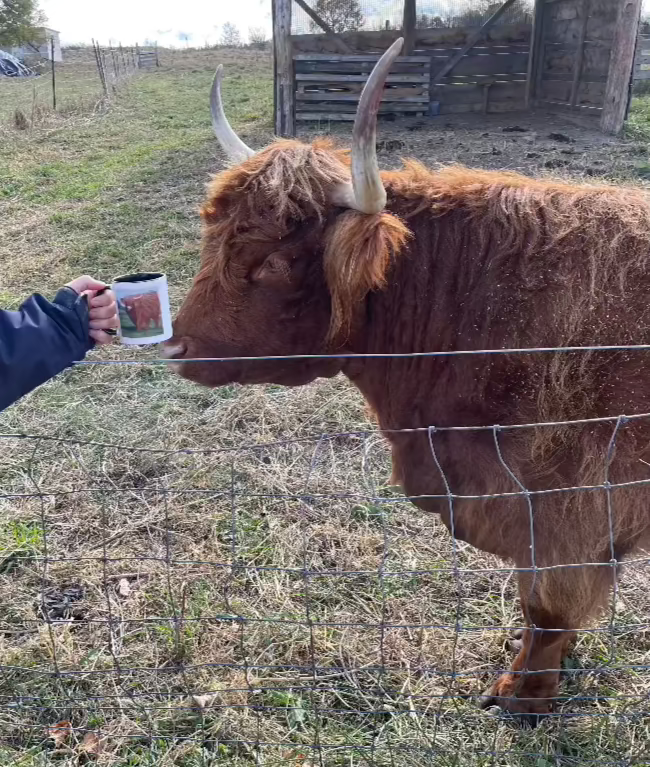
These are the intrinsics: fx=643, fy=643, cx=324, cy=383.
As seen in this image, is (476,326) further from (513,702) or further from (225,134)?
(513,702)

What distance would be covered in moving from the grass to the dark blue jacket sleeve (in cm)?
49

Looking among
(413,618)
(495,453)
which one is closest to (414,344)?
(495,453)

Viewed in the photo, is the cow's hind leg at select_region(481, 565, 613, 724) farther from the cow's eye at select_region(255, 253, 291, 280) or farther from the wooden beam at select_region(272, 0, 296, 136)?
the wooden beam at select_region(272, 0, 296, 136)

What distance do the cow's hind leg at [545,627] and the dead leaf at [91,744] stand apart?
1.46 m

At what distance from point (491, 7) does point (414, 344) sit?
14950 millimetres

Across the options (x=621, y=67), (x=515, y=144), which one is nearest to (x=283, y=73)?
(x=515, y=144)

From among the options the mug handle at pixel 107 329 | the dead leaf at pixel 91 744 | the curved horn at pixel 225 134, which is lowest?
the dead leaf at pixel 91 744

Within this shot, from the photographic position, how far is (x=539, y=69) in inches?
573

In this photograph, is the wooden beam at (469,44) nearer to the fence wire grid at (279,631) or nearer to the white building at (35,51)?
the fence wire grid at (279,631)

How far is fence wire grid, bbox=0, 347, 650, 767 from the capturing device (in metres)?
2.33

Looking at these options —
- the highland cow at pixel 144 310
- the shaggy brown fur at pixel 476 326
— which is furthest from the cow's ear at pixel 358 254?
the highland cow at pixel 144 310

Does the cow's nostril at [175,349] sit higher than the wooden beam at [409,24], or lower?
lower

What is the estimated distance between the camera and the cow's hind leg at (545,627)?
212 cm

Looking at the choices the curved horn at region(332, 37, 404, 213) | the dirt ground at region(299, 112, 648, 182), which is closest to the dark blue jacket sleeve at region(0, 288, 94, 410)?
the curved horn at region(332, 37, 404, 213)
